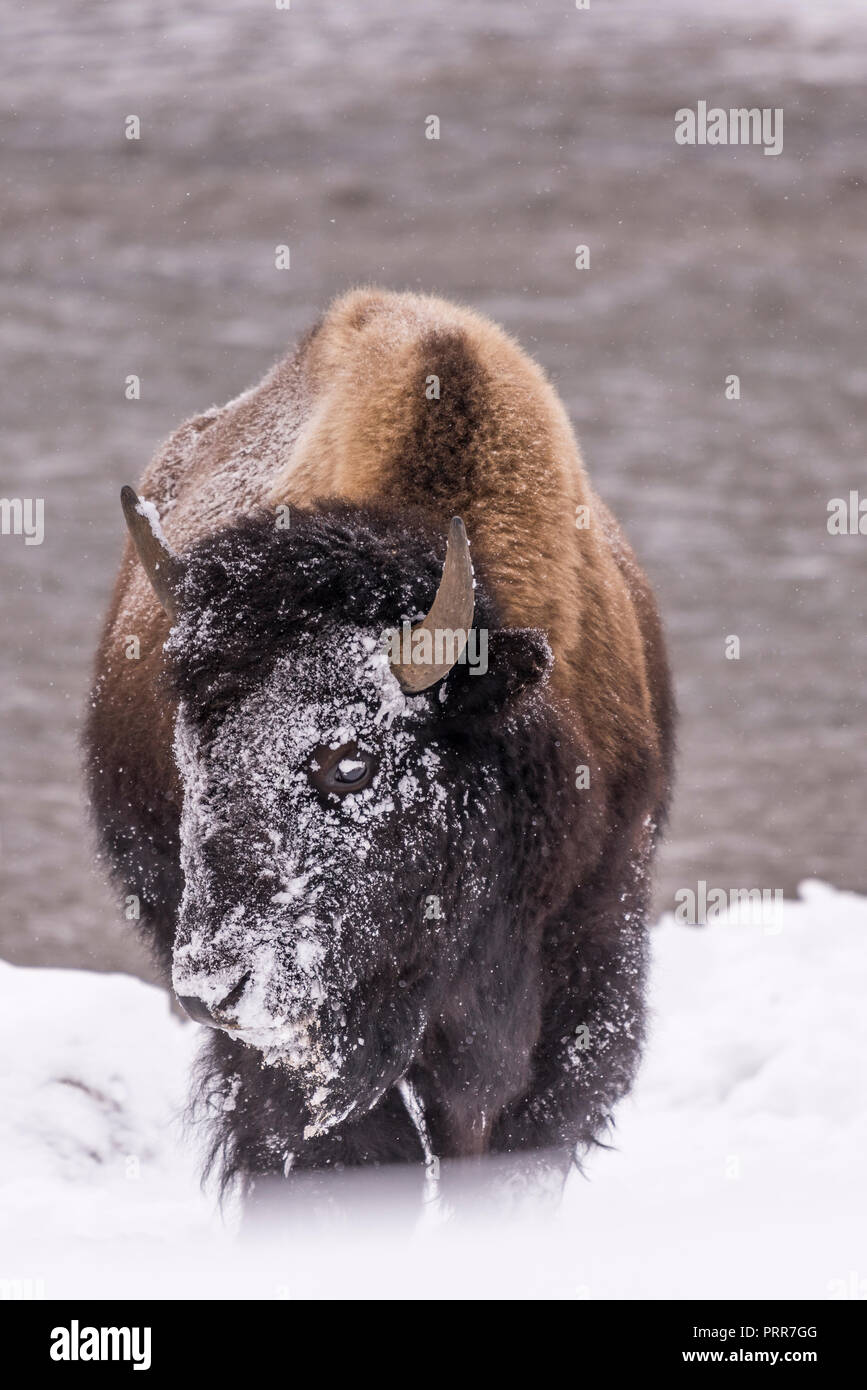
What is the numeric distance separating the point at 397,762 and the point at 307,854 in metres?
0.29

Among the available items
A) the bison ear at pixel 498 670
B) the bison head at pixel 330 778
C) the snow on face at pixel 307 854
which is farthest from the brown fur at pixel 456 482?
the snow on face at pixel 307 854

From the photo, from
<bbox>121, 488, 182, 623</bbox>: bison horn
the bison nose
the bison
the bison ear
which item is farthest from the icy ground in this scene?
<bbox>121, 488, 182, 623</bbox>: bison horn

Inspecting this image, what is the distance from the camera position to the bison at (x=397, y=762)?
313cm

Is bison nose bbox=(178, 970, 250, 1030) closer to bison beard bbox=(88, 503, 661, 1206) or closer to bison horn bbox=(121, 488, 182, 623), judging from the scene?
bison beard bbox=(88, 503, 661, 1206)

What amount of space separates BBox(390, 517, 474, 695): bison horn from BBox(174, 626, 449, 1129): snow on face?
51 millimetres

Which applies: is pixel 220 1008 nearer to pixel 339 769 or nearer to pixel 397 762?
pixel 339 769

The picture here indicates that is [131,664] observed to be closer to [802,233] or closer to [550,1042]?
[550,1042]

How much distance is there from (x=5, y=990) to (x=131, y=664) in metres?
1.28

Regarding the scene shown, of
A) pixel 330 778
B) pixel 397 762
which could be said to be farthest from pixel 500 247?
pixel 330 778

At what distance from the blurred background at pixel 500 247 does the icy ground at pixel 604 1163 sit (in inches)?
150

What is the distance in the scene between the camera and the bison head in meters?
3.04

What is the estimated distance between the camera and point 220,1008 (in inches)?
116

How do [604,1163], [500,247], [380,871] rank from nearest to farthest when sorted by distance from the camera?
1. [380,871]
2. [604,1163]
3. [500,247]

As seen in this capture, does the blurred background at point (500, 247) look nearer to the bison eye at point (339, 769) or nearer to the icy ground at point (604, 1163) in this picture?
the icy ground at point (604, 1163)
